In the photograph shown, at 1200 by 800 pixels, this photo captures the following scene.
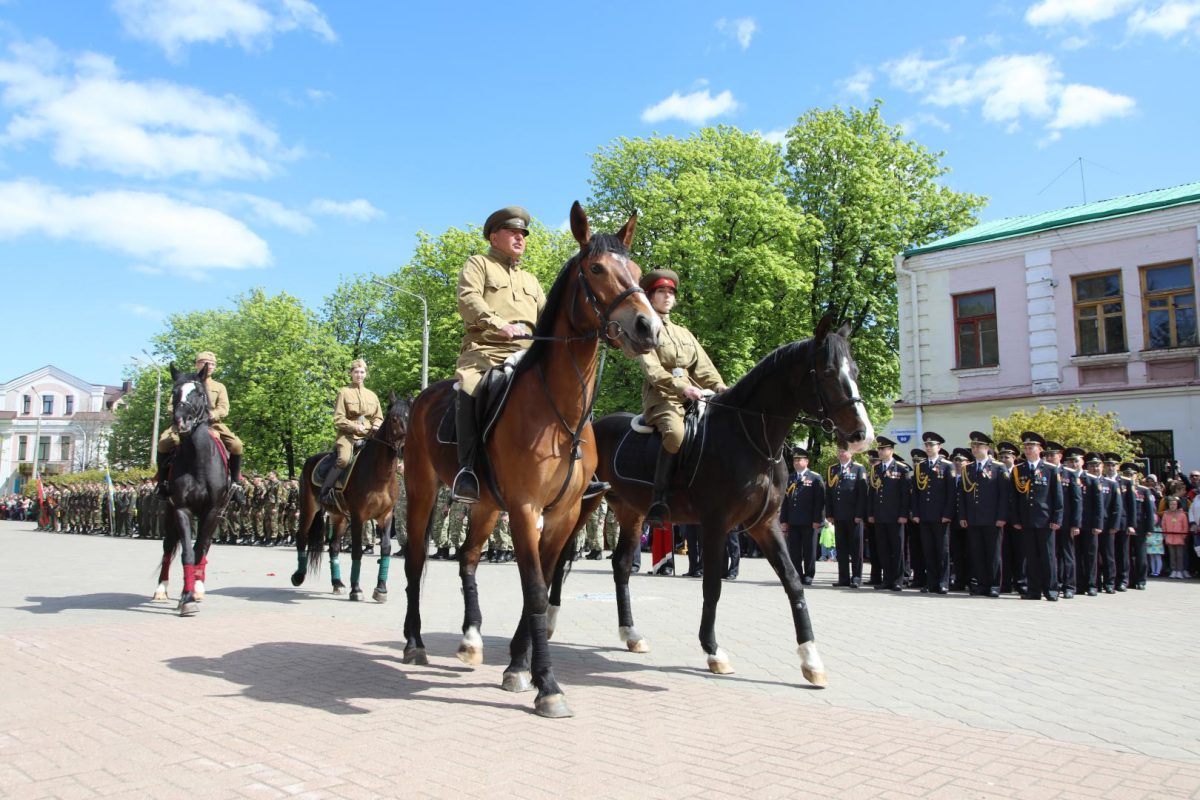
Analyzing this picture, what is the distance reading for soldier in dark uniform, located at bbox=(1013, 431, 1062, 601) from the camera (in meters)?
13.1

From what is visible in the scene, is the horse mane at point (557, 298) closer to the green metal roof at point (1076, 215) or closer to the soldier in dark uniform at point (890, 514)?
the soldier in dark uniform at point (890, 514)

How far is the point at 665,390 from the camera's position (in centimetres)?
793

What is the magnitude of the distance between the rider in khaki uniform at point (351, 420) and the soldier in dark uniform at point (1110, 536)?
12198mm

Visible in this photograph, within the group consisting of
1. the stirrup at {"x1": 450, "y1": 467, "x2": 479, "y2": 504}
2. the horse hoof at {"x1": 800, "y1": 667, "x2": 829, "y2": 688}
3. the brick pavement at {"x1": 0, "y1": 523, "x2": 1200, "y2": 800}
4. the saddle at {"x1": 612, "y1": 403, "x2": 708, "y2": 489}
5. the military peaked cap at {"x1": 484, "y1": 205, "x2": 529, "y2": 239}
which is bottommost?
the brick pavement at {"x1": 0, "y1": 523, "x2": 1200, "y2": 800}

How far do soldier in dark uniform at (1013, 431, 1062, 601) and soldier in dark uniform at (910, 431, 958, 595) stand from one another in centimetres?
107

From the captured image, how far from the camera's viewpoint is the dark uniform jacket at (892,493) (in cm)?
1511

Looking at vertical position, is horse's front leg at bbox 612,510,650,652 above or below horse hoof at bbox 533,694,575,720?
above

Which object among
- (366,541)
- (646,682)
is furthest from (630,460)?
(366,541)

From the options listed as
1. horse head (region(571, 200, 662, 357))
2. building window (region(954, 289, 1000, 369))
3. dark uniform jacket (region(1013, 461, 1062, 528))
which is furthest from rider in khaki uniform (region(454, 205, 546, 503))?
building window (region(954, 289, 1000, 369))

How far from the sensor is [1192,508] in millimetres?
17688

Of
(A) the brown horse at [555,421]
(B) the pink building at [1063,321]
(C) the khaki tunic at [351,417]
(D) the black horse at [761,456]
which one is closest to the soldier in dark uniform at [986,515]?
(D) the black horse at [761,456]

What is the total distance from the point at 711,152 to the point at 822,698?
32.2 metres

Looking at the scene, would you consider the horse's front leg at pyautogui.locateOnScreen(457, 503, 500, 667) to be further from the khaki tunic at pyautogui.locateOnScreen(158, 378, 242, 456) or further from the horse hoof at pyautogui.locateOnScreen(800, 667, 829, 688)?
the khaki tunic at pyautogui.locateOnScreen(158, 378, 242, 456)

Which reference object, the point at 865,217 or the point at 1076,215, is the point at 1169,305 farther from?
the point at 865,217
